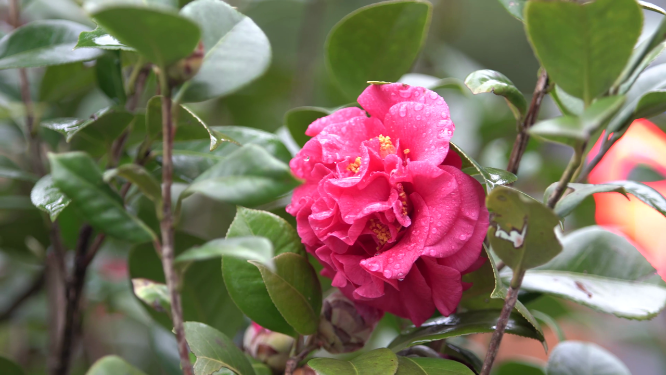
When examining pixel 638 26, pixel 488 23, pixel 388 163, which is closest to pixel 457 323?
pixel 388 163

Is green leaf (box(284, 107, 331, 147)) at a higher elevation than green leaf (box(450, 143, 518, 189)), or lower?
lower

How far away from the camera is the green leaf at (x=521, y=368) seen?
83 centimetres

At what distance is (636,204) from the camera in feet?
4.79

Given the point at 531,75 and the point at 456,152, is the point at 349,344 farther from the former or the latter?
the point at 531,75

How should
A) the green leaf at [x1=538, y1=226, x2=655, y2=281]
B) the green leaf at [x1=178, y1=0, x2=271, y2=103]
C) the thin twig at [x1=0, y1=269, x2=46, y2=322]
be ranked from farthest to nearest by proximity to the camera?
the thin twig at [x1=0, y1=269, x2=46, y2=322] < the green leaf at [x1=538, y1=226, x2=655, y2=281] < the green leaf at [x1=178, y1=0, x2=271, y2=103]

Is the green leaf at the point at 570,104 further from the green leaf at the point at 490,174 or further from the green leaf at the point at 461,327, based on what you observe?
the green leaf at the point at 461,327

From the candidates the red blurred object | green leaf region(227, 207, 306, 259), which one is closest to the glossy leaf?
green leaf region(227, 207, 306, 259)

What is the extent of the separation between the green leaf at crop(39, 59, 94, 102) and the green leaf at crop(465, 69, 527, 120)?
2.12 ft

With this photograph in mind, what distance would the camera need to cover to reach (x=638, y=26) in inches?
15.0

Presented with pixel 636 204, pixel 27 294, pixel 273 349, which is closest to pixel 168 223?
pixel 273 349

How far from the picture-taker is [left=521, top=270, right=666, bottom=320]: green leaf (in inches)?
22.0

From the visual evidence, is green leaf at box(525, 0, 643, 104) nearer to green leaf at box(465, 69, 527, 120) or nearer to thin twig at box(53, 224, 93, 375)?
green leaf at box(465, 69, 527, 120)

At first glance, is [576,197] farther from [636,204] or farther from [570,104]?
[636,204]

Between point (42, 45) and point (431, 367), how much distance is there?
0.60 m
